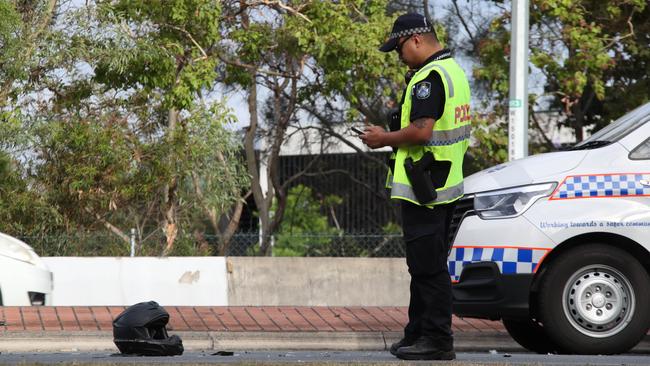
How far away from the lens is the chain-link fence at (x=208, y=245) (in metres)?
13.9

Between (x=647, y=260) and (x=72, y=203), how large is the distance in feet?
32.2

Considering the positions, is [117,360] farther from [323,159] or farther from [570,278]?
[323,159]

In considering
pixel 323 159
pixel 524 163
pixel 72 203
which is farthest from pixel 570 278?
pixel 323 159

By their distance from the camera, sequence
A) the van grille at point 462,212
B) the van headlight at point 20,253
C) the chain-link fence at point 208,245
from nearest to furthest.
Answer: the van grille at point 462,212
the van headlight at point 20,253
the chain-link fence at point 208,245

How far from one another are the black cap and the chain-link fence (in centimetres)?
781

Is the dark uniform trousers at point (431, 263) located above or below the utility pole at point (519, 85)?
below

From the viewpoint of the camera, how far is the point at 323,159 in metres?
28.6

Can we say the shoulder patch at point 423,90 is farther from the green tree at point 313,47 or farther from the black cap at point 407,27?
the green tree at point 313,47

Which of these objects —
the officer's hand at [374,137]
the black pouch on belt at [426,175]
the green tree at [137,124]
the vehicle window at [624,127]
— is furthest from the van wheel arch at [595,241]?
the green tree at [137,124]

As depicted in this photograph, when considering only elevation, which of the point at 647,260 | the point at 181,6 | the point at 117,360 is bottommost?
the point at 117,360

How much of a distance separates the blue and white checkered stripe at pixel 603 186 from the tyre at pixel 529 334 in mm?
1226

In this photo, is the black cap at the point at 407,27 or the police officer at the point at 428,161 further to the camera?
the black cap at the point at 407,27

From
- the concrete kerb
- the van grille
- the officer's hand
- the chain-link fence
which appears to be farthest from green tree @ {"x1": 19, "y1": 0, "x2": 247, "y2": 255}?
the officer's hand

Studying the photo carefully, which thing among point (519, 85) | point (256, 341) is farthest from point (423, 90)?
point (519, 85)
